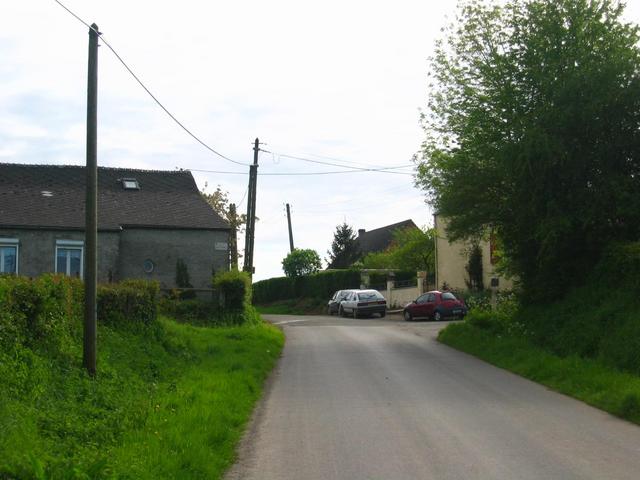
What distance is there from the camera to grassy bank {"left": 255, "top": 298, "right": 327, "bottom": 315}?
54597mm

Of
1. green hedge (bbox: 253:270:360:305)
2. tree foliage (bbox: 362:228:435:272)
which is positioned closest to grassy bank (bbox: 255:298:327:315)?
green hedge (bbox: 253:270:360:305)

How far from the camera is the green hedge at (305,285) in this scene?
5469 cm

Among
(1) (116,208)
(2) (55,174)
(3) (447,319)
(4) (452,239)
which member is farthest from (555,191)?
(2) (55,174)

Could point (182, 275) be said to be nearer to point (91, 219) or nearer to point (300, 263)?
point (91, 219)

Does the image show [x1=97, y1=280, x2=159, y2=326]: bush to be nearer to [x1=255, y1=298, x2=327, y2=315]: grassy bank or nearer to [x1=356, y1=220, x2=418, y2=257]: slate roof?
[x1=255, y1=298, x2=327, y2=315]: grassy bank

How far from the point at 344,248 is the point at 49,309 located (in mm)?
63998

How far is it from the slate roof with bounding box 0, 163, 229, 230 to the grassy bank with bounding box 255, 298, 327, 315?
19.0 metres

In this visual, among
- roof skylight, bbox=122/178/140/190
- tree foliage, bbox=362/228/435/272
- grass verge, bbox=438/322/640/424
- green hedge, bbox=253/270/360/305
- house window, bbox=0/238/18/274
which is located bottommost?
grass verge, bbox=438/322/640/424

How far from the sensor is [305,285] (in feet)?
196

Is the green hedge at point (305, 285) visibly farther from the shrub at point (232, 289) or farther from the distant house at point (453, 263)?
the shrub at point (232, 289)

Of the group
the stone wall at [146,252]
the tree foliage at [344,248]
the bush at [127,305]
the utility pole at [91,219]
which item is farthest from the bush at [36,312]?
the tree foliage at [344,248]

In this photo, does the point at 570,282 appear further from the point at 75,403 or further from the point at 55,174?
the point at 55,174

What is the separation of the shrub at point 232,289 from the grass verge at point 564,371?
341 inches

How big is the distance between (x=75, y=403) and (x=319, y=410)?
12.0ft
